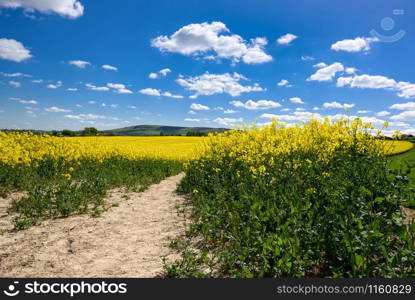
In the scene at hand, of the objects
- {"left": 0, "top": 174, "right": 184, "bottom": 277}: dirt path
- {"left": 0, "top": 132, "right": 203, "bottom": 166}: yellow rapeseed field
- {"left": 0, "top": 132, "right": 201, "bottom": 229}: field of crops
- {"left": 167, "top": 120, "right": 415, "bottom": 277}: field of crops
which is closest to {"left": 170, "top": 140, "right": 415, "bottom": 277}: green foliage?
{"left": 167, "top": 120, "right": 415, "bottom": 277}: field of crops

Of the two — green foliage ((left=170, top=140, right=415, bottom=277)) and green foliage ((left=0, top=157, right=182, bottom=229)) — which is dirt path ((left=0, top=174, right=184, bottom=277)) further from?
green foliage ((left=170, top=140, right=415, bottom=277))

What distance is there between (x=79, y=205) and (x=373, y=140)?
777 cm

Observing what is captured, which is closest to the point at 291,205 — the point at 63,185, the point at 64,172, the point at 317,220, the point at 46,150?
the point at 317,220

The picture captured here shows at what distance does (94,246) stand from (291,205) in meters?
3.56

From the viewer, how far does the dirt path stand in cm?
384

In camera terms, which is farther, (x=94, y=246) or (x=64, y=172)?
(x=64, y=172)

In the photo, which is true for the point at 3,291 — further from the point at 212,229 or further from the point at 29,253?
the point at 212,229

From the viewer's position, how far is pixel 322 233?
3.61 meters

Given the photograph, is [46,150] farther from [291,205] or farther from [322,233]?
[322,233]

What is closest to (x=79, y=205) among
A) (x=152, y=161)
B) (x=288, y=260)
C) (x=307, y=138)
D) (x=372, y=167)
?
(x=288, y=260)

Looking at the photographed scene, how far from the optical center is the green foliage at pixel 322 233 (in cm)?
312

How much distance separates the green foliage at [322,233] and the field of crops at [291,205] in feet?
0.05

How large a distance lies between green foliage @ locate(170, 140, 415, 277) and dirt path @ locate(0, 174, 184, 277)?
66cm

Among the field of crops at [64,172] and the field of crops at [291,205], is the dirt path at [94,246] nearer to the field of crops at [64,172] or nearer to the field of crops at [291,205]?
the field of crops at [291,205]
